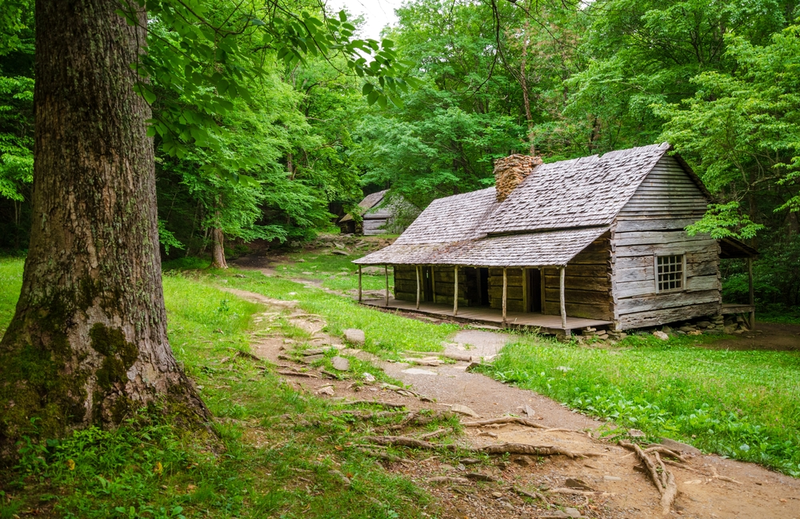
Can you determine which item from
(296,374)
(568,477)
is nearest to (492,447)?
(568,477)

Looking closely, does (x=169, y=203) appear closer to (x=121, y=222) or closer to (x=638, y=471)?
(x=121, y=222)

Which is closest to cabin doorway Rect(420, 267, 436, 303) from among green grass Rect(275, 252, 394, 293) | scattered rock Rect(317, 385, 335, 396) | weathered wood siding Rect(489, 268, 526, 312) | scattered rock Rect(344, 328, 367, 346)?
weathered wood siding Rect(489, 268, 526, 312)

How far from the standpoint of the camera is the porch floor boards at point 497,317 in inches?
555

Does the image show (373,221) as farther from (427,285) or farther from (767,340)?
(767,340)

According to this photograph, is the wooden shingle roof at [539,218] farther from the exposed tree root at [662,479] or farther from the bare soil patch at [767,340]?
the exposed tree root at [662,479]

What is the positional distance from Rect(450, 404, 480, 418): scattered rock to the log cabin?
790 cm

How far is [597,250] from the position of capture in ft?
49.2

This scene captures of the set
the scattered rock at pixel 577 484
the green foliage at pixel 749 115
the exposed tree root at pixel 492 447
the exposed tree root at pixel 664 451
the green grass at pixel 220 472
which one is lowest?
the exposed tree root at pixel 664 451

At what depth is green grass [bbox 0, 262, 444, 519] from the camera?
114 inches

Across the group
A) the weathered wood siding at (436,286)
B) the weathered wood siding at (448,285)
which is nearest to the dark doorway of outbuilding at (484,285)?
the weathered wood siding at (436,286)

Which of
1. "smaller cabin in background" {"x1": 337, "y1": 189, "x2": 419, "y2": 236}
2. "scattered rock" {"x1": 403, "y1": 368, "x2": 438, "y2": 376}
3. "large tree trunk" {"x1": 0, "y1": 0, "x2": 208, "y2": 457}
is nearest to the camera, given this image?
"large tree trunk" {"x1": 0, "y1": 0, "x2": 208, "y2": 457}

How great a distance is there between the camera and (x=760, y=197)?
21297mm

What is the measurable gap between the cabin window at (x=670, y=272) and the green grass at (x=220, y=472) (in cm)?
1391

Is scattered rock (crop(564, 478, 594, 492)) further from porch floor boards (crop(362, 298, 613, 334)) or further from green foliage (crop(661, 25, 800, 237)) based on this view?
green foliage (crop(661, 25, 800, 237))
